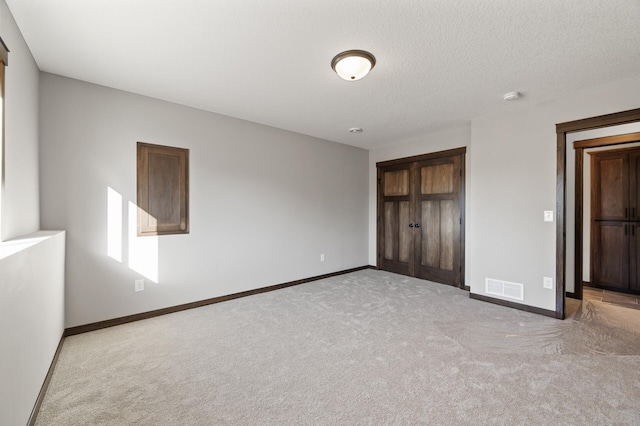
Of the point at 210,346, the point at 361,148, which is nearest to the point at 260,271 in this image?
the point at 210,346

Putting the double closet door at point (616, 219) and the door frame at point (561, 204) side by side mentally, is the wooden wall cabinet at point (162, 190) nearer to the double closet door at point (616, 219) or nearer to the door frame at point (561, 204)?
the door frame at point (561, 204)

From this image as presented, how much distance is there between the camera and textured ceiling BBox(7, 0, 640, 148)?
6.02ft

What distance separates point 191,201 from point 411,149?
372 centimetres

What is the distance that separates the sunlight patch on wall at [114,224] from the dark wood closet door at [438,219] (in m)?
4.33

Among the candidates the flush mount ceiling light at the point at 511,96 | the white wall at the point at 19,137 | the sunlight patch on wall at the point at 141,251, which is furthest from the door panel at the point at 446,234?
the white wall at the point at 19,137

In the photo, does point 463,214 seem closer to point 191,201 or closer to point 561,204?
point 561,204

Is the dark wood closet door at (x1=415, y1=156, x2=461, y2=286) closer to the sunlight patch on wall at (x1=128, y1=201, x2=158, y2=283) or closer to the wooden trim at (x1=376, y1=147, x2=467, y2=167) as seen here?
the wooden trim at (x1=376, y1=147, x2=467, y2=167)

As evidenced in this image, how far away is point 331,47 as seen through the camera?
2.24 metres

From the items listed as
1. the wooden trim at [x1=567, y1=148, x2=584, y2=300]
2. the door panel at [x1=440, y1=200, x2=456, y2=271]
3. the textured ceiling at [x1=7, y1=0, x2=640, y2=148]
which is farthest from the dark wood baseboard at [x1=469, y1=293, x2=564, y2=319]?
the textured ceiling at [x1=7, y1=0, x2=640, y2=148]

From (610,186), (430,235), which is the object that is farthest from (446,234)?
(610,186)

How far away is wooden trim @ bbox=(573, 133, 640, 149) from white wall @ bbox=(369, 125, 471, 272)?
1.41 meters

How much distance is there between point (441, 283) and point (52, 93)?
539 centimetres

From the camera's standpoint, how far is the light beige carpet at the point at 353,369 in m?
1.71

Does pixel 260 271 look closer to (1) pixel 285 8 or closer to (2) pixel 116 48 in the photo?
(2) pixel 116 48
